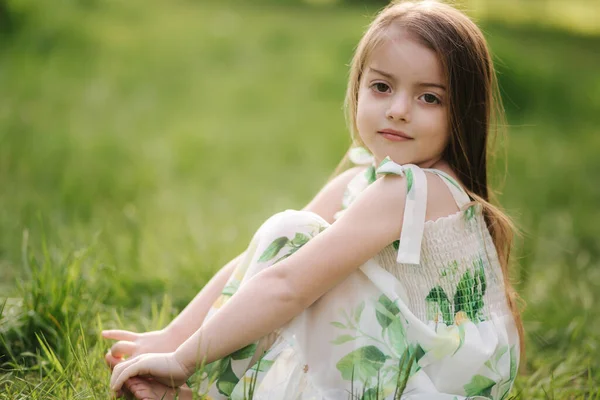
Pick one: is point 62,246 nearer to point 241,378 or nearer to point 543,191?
point 241,378

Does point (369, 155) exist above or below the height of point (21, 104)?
above

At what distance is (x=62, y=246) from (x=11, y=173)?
124cm

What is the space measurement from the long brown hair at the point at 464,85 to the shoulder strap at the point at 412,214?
0.20 metres

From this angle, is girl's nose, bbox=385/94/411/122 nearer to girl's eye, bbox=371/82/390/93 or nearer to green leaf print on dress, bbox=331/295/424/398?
girl's eye, bbox=371/82/390/93

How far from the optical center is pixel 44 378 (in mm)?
1994

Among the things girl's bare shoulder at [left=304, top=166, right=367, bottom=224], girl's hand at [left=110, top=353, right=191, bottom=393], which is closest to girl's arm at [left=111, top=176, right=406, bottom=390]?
girl's hand at [left=110, top=353, right=191, bottom=393]

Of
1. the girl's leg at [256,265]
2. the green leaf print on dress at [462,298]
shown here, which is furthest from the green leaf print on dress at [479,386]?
the girl's leg at [256,265]

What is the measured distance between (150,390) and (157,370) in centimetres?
5

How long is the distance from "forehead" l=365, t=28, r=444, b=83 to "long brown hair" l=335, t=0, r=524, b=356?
1 cm

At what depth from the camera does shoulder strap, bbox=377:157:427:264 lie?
1813mm

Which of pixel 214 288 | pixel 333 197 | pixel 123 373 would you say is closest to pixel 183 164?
pixel 333 197

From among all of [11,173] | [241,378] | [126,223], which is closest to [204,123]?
[11,173]

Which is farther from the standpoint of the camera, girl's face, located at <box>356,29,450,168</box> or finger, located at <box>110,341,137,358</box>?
finger, located at <box>110,341,137,358</box>

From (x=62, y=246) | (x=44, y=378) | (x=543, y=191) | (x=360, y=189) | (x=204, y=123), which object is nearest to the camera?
(x=44, y=378)
